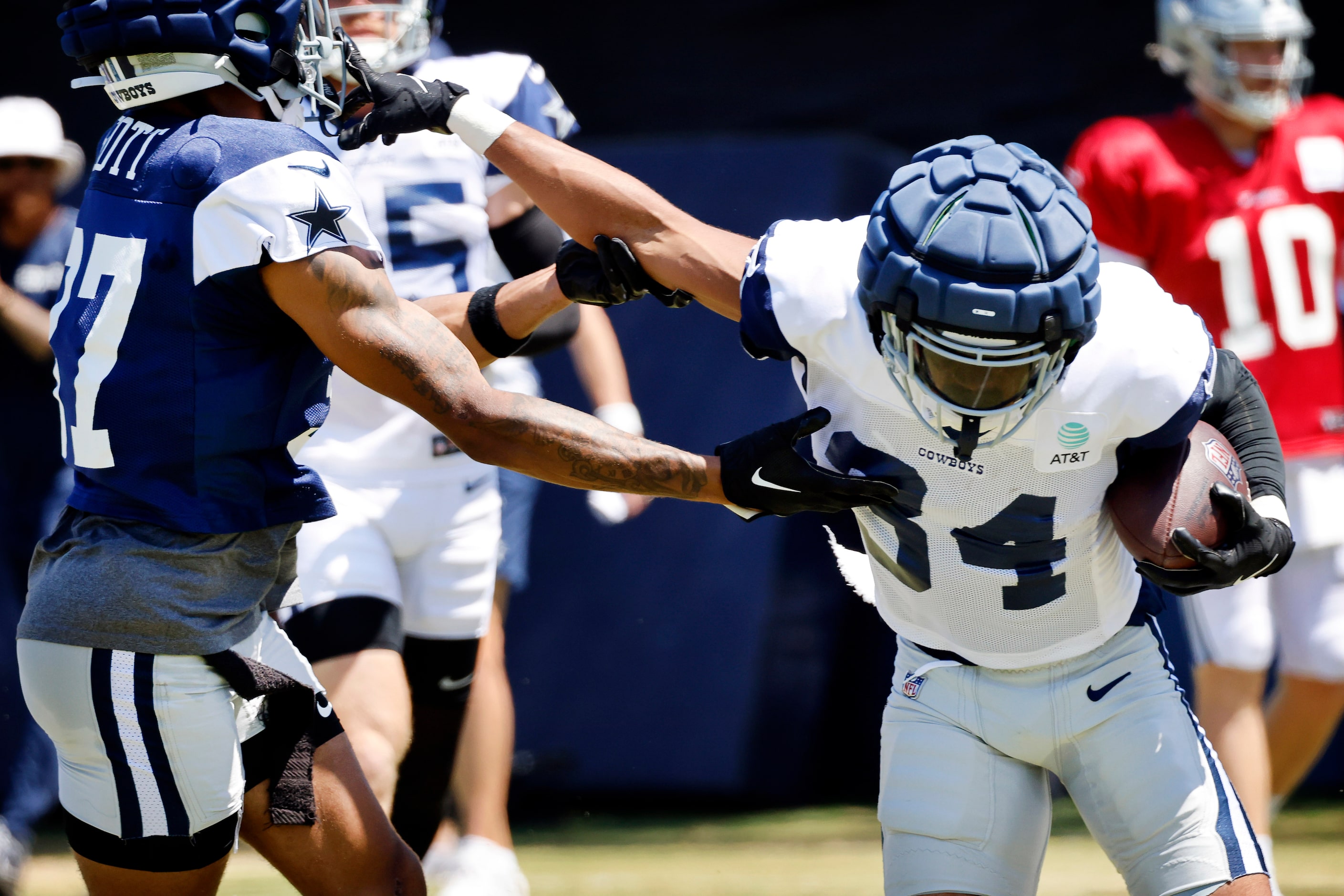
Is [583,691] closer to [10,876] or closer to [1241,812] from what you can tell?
[10,876]

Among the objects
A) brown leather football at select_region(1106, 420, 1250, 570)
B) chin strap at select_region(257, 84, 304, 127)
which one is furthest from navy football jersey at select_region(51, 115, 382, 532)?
brown leather football at select_region(1106, 420, 1250, 570)

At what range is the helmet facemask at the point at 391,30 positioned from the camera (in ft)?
10.6

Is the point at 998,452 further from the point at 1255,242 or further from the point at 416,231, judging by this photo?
the point at 1255,242

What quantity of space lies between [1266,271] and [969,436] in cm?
188

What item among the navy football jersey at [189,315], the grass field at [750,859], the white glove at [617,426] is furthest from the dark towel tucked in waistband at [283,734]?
the grass field at [750,859]

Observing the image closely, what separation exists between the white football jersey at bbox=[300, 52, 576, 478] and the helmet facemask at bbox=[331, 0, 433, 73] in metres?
0.06

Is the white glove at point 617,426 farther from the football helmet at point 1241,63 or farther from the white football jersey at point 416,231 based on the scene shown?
the football helmet at point 1241,63

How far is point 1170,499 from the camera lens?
7.20 feet

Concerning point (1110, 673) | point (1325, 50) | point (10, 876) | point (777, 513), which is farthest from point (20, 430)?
point (1325, 50)

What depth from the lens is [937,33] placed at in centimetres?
473

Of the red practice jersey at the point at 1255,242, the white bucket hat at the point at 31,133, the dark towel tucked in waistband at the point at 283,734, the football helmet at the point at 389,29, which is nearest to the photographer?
the dark towel tucked in waistband at the point at 283,734

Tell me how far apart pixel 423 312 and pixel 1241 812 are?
1.34 meters

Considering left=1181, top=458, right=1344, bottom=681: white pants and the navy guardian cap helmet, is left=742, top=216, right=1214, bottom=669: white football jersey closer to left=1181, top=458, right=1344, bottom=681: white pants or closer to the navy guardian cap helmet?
the navy guardian cap helmet

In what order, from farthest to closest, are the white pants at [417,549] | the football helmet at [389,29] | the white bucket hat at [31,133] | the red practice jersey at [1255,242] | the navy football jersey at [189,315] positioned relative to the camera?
the white bucket hat at [31,133]
the red practice jersey at [1255,242]
the football helmet at [389,29]
the white pants at [417,549]
the navy football jersey at [189,315]
